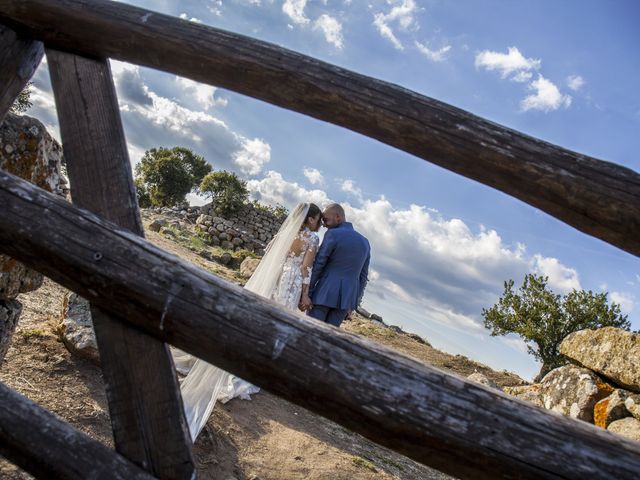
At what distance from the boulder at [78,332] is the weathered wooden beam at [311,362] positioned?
2.61 m

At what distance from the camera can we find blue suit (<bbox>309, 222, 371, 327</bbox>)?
543 cm

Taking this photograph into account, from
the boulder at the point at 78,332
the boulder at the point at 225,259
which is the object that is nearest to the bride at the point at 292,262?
the boulder at the point at 78,332

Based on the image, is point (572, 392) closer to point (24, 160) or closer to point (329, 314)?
point (329, 314)

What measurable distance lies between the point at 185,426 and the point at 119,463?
24 cm

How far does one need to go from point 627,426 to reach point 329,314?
15.5 feet

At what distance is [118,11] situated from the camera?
2.04 meters

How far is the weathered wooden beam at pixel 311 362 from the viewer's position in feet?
4.11

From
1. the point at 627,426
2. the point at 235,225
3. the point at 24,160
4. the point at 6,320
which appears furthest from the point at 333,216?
the point at 235,225

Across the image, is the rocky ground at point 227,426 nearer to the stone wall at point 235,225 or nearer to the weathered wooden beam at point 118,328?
the weathered wooden beam at point 118,328

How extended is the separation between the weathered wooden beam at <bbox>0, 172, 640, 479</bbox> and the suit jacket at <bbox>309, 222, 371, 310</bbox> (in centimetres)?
389

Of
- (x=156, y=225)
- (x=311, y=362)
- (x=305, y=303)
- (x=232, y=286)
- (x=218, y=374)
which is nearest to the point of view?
(x=311, y=362)

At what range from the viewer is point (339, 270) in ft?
17.9

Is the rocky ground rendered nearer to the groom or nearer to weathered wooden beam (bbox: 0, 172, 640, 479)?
the groom

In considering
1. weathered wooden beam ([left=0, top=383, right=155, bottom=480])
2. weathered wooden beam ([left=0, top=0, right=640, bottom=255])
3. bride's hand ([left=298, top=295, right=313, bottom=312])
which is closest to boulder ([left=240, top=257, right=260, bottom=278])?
bride's hand ([left=298, top=295, right=313, bottom=312])
